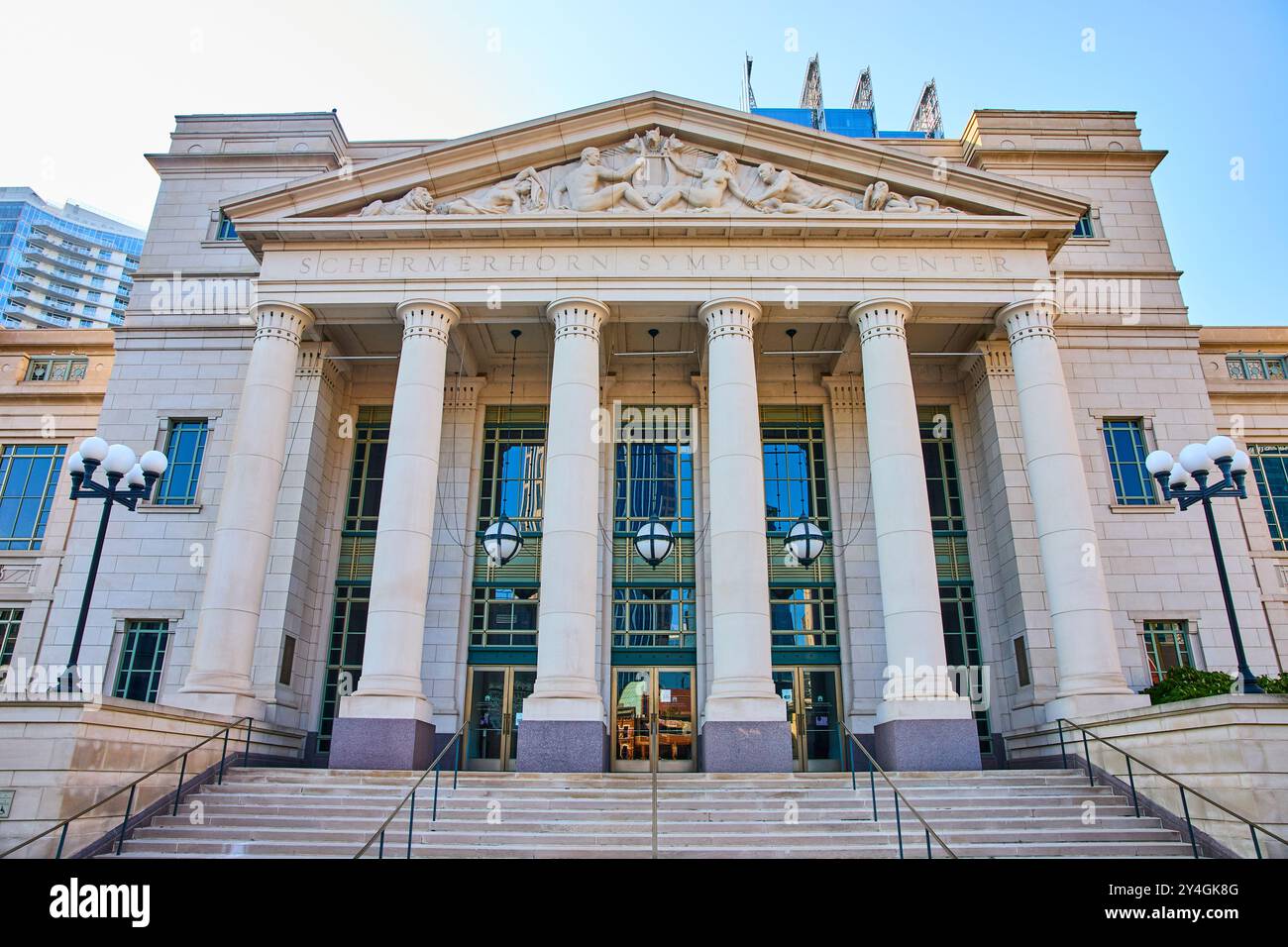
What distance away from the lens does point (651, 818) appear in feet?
42.8

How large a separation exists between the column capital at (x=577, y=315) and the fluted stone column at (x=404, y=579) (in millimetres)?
2433

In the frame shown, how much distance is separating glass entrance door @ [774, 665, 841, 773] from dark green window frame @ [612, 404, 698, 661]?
8.55ft

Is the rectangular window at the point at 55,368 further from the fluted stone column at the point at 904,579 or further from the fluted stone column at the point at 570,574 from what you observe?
the fluted stone column at the point at 904,579

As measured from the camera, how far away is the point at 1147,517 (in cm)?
2112

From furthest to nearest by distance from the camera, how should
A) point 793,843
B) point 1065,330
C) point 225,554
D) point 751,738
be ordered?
1. point 1065,330
2. point 225,554
3. point 751,738
4. point 793,843

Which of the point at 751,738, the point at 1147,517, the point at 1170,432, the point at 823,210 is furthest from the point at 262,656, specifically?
the point at 1170,432

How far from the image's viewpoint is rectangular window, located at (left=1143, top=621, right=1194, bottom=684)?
20.0m

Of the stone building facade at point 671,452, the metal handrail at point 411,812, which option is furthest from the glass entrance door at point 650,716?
the metal handrail at point 411,812

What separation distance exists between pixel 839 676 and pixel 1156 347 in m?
12.0

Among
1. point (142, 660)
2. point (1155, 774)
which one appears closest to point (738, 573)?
point (1155, 774)

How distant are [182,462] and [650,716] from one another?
1337cm

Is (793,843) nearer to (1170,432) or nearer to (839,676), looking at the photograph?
(839,676)

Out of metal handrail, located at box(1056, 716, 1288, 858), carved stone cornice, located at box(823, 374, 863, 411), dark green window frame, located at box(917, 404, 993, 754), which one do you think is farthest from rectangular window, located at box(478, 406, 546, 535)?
metal handrail, located at box(1056, 716, 1288, 858)

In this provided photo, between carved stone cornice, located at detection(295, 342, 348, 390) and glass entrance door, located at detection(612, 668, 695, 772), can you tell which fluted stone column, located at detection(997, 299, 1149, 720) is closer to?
glass entrance door, located at detection(612, 668, 695, 772)
